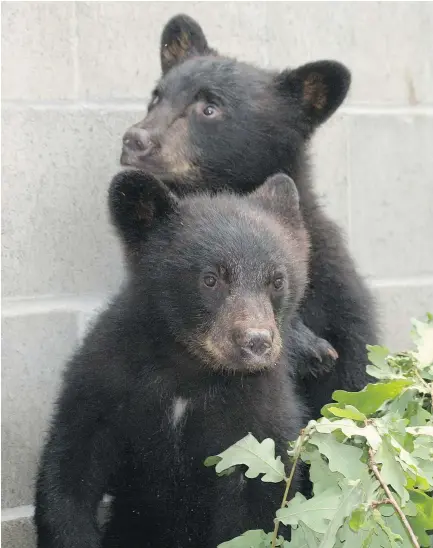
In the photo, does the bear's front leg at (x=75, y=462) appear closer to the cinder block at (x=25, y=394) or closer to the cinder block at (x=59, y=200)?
the cinder block at (x=25, y=394)

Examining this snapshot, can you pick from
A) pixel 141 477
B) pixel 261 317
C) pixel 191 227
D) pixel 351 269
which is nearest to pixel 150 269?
pixel 191 227

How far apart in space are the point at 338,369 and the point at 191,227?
135cm

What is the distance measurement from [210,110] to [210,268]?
128 cm

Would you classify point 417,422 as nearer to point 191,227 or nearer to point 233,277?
point 233,277

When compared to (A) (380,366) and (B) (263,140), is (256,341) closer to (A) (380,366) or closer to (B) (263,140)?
(A) (380,366)

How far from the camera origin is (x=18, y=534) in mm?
4809

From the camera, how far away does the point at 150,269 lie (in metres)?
3.86

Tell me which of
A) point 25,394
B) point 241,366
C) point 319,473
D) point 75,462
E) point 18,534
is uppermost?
point 241,366

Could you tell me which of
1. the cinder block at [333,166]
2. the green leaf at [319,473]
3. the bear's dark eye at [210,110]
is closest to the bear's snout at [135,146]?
the bear's dark eye at [210,110]

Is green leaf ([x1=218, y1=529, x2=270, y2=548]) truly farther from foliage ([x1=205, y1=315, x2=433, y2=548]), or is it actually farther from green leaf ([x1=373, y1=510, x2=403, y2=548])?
green leaf ([x1=373, y1=510, x2=403, y2=548])

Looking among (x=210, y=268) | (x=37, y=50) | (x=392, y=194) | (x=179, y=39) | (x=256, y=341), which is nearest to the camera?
(x=256, y=341)

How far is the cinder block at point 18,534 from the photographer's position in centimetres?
478

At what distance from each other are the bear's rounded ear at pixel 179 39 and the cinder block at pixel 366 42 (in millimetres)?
643

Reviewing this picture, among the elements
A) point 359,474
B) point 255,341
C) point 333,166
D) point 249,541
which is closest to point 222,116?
point 333,166
